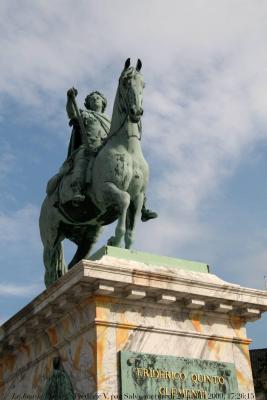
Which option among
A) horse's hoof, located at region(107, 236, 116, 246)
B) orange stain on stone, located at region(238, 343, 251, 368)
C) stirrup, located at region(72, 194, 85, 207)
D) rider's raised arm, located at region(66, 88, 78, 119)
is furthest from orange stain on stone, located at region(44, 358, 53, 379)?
rider's raised arm, located at region(66, 88, 78, 119)

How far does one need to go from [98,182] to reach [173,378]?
139 inches

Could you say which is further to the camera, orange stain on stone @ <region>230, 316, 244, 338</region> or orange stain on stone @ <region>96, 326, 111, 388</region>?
orange stain on stone @ <region>230, 316, 244, 338</region>

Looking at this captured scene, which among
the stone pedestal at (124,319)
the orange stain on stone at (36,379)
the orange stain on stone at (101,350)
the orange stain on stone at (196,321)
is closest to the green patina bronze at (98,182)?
the stone pedestal at (124,319)

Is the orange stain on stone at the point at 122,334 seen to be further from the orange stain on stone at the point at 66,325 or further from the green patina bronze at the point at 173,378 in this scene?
the orange stain on stone at the point at 66,325

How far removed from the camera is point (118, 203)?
11195 mm

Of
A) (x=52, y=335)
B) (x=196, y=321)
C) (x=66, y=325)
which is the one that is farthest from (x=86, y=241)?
(x=196, y=321)

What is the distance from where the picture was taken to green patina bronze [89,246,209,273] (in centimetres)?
1061

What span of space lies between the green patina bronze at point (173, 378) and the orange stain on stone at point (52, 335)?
1512 mm

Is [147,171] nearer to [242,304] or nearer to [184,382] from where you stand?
[242,304]

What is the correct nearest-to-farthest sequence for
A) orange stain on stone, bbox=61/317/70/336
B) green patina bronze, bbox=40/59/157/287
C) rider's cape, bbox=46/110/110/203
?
orange stain on stone, bbox=61/317/70/336 < green patina bronze, bbox=40/59/157/287 < rider's cape, bbox=46/110/110/203

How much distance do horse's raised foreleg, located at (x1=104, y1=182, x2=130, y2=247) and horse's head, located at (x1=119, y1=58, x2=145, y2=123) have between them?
130 centimetres

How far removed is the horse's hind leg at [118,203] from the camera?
36.4 feet

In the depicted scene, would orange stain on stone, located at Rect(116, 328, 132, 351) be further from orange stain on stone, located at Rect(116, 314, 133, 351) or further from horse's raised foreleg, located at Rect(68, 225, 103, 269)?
horse's raised foreleg, located at Rect(68, 225, 103, 269)

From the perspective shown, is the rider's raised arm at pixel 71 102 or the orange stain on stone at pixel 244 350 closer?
the orange stain on stone at pixel 244 350
